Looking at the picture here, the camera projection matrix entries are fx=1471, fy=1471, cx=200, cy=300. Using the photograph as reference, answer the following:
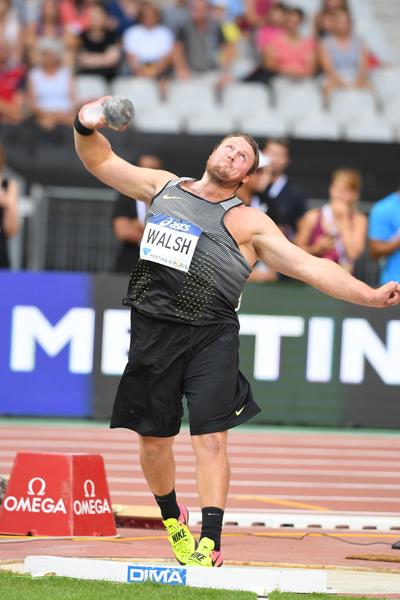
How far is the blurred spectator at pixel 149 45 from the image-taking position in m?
20.7

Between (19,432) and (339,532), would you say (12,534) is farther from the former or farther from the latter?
(19,432)

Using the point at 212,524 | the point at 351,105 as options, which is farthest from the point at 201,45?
the point at 212,524

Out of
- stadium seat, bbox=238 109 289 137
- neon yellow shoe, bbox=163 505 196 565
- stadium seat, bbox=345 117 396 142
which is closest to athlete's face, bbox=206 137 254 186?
neon yellow shoe, bbox=163 505 196 565

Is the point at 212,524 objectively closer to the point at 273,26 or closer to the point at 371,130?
the point at 371,130

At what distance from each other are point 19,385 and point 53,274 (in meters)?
1.17

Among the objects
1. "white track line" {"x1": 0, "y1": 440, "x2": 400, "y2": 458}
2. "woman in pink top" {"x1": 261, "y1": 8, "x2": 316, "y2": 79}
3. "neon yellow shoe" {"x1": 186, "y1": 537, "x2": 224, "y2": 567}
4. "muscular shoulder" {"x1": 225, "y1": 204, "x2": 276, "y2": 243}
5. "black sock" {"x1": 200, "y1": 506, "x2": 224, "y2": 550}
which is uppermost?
"woman in pink top" {"x1": 261, "y1": 8, "x2": 316, "y2": 79}

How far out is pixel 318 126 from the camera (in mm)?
20812

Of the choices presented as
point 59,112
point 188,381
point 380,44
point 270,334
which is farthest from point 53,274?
point 380,44

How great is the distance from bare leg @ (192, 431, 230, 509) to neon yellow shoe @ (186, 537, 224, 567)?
0.63 ft

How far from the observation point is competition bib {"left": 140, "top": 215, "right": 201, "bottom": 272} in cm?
718

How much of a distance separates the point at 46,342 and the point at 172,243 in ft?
25.4

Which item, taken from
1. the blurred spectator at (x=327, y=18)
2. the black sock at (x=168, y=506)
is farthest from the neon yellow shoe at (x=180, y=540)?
the blurred spectator at (x=327, y=18)

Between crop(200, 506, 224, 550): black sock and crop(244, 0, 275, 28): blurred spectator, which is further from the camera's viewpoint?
crop(244, 0, 275, 28): blurred spectator

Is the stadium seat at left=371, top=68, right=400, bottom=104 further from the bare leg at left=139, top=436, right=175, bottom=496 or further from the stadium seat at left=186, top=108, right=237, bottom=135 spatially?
the bare leg at left=139, top=436, right=175, bottom=496
